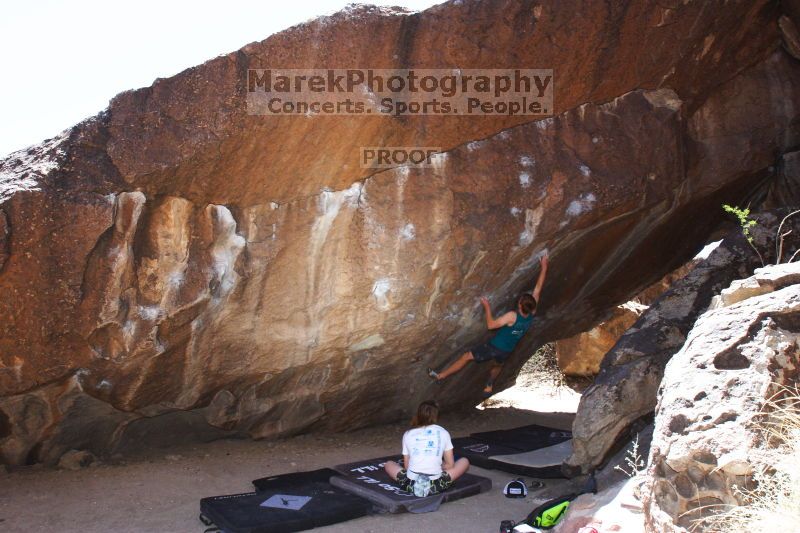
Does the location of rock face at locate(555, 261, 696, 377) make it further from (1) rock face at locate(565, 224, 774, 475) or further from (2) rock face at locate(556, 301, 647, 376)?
(1) rock face at locate(565, 224, 774, 475)

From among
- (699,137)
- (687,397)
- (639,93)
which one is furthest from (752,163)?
(687,397)

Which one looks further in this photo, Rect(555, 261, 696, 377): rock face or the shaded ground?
Rect(555, 261, 696, 377): rock face

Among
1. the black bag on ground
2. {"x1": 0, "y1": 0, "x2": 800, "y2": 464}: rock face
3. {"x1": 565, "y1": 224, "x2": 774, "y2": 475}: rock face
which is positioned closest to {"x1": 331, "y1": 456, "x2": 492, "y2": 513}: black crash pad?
{"x1": 565, "y1": 224, "x2": 774, "y2": 475}: rock face

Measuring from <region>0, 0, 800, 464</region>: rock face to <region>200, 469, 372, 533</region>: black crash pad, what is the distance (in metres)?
1.04

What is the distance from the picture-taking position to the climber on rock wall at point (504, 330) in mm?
6000

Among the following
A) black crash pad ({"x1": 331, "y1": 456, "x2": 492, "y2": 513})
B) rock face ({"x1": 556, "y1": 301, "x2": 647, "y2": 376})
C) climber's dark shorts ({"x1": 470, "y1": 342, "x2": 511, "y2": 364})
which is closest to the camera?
black crash pad ({"x1": 331, "y1": 456, "x2": 492, "y2": 513})

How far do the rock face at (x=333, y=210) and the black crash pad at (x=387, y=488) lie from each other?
0.89 m

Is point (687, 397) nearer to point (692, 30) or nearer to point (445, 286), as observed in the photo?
point (445, 286)

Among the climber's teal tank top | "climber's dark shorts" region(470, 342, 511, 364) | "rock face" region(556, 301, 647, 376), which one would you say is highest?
the climber's teal tank top

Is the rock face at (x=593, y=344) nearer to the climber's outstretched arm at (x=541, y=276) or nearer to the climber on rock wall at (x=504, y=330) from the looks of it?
the climber on rock wall at (x=504, y=330)

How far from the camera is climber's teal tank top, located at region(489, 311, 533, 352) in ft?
20.0

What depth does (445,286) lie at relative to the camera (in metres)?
5.60

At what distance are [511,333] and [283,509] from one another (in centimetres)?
251

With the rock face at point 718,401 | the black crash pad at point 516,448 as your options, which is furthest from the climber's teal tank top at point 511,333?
the rock face at point 718,401
